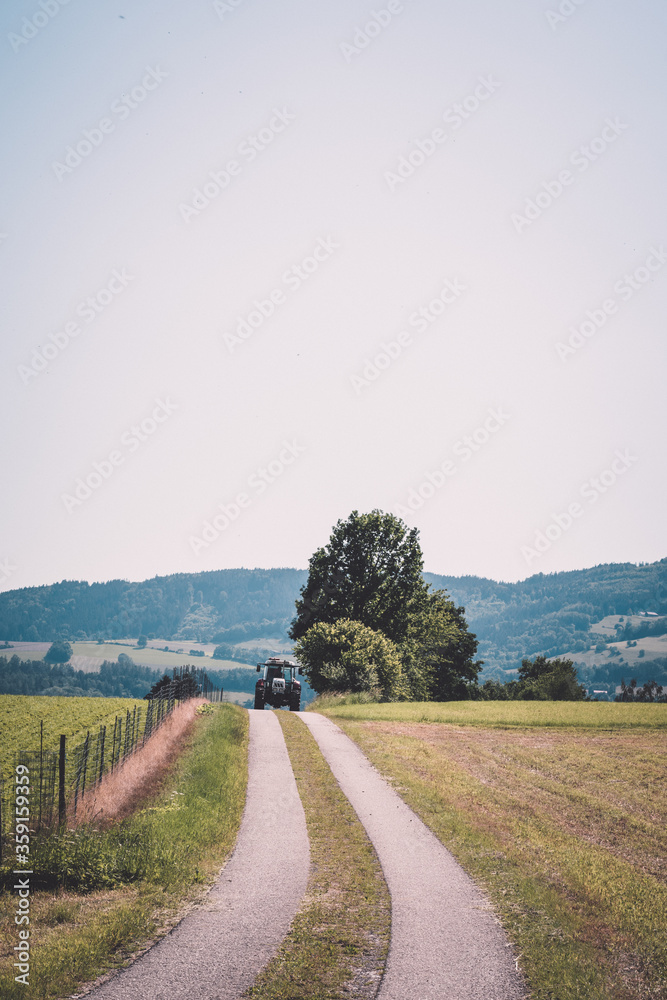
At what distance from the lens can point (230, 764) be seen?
60.3 feet

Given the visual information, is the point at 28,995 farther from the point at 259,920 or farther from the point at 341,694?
the point at 341,694

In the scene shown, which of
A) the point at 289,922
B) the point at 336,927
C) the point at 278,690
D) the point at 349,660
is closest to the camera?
the point at 336,927

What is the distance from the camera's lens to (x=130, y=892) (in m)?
9.61

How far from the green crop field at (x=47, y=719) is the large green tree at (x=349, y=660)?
1342cm

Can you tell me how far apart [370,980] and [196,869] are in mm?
4336

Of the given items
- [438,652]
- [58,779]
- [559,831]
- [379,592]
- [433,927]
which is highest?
[379,592]

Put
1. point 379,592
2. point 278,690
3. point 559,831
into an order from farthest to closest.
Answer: point 379,592, point 278,690, point 559,831

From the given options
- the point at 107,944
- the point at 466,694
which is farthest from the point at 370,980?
the point at 466,694

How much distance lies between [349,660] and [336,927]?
38758 mm

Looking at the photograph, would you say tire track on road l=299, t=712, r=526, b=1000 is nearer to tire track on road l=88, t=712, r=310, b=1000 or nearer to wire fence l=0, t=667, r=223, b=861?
→ tire track on road l=88, t=712, r=310, b=1000

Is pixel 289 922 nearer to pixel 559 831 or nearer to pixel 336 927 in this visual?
pixel 336 927

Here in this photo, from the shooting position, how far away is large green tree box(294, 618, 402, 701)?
46656 millimetres

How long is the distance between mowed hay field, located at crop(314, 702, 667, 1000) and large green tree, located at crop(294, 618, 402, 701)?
48.6ft

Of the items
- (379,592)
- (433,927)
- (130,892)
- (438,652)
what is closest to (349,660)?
(379,592)
